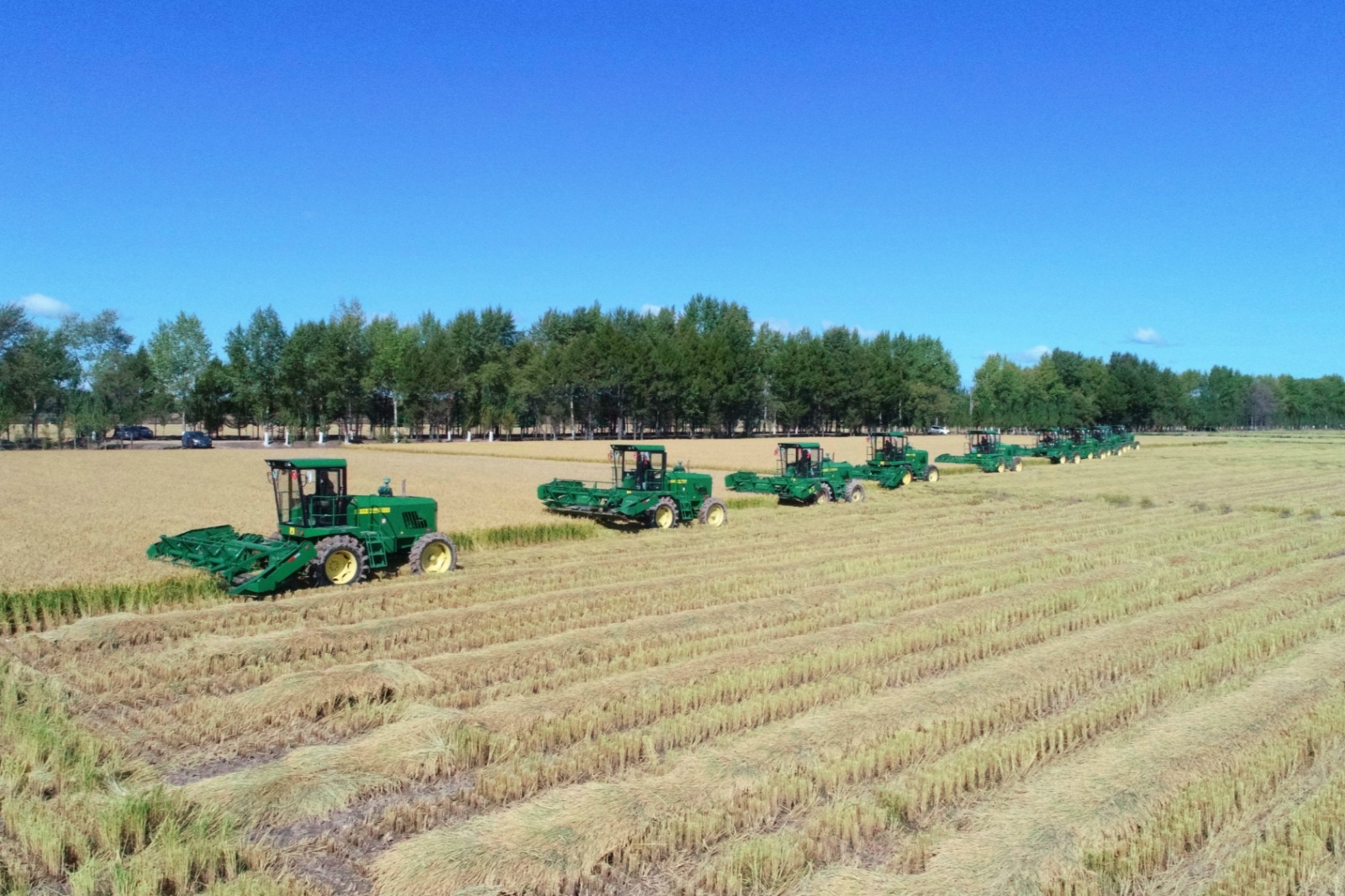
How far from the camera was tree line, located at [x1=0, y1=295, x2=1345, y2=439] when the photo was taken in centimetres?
6580

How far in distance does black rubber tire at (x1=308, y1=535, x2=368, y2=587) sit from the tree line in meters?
53.1

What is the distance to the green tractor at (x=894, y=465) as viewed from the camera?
1316 inches

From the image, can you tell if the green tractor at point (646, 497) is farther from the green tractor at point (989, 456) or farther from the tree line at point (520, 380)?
the tree line at point (520, 380)

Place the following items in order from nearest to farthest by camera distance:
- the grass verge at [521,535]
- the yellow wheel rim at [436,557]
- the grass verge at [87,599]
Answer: the grass verge at [87,599]
the yellow wheel rim at [436,557]
the grass verge at [521,535]

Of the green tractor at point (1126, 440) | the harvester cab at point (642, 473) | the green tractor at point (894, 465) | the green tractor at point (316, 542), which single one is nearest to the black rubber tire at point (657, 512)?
the harvester cab at point (642, 473)

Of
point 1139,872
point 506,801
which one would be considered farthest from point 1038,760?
point 506,801

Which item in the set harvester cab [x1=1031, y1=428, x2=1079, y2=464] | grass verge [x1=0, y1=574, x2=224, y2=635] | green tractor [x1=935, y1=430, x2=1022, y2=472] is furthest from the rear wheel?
harvester cab [x1=1031, y1=428, x2=1079, y2=464]

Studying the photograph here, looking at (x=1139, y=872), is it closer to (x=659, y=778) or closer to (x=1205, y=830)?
(x=1205, y=830)

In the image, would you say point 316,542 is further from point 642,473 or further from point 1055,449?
point 1055,449

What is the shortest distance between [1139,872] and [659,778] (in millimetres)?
3180

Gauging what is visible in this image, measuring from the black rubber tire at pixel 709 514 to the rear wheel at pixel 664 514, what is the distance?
2.60ft

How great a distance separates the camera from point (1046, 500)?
1152 inches

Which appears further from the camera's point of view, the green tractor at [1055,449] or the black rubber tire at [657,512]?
the green tractor at [1055,449]

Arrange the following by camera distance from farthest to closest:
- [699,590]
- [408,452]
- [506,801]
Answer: [408,452] → [699,590] → [506,801]
